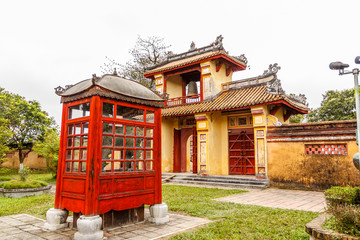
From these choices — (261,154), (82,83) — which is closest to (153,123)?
(82,83)

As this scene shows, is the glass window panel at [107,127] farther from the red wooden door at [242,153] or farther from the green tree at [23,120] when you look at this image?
the green tree at [23,120]

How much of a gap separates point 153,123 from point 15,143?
20.6 m

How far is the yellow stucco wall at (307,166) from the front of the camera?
30.3 ft

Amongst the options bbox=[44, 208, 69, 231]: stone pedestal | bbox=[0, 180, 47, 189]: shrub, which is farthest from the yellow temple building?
bbox=[44, 208, 69, 231]: stone pedestal

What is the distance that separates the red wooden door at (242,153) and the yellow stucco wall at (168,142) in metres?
3.56

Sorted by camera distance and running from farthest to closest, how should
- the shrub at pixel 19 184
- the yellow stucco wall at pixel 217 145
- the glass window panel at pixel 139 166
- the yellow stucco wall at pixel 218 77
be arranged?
1. the yellow stucco wall at pixel 218 77
2. the yellow stucco wall at pixel 217 145
3. the shrub at pixel 19 184
4. the glass window panel at pixel 139 166

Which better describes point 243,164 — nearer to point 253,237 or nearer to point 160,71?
point 160,71

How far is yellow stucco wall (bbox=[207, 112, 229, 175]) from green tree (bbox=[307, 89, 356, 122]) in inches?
557

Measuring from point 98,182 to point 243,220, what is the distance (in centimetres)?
303

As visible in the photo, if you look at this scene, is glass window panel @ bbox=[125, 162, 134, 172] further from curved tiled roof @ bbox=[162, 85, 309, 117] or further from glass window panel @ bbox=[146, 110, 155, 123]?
curved tiled roof @ bbox=[162, 85, 309, 117]

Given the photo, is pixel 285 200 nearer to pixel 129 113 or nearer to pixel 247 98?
pixel 247 98

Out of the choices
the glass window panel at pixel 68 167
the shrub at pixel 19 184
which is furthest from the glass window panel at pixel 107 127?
the shrub at pixel 19 184

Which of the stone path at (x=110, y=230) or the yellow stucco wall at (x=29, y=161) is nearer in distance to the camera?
the stone path at (x=110, y=230)

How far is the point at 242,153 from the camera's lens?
42.3 ft
